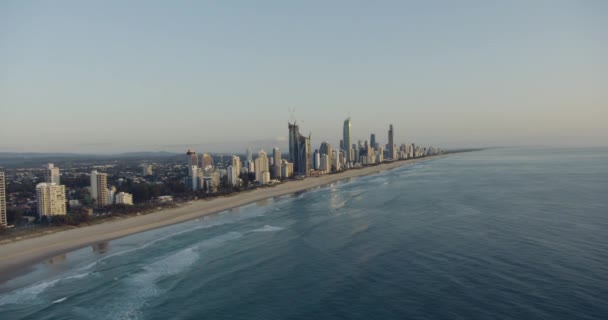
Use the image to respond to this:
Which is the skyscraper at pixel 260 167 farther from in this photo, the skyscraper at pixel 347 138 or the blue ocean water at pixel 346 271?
the skyscraper at pixel 347 138

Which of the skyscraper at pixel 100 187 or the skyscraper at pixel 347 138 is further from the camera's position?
the skyscraper at pixel 347 138

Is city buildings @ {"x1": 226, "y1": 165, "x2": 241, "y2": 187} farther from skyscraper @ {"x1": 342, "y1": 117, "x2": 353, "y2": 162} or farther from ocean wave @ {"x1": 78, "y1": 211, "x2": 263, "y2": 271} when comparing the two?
skyscraper @ {"x1": 342, "y1": 117, "x2": 353, "y2": 162}

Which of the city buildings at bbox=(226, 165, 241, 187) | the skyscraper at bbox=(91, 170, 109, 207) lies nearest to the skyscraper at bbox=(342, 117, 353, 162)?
the city buildings at bbox=(226, 165, 241, 187)

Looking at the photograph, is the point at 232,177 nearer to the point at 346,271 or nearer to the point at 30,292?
the point at 30,292

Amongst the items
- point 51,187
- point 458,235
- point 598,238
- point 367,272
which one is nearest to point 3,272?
point 51,187

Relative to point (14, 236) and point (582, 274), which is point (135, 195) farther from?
point (582, 274)

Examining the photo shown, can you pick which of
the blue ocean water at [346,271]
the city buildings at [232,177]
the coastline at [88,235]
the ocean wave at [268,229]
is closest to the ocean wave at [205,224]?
the blue ocean water at [346,271]
